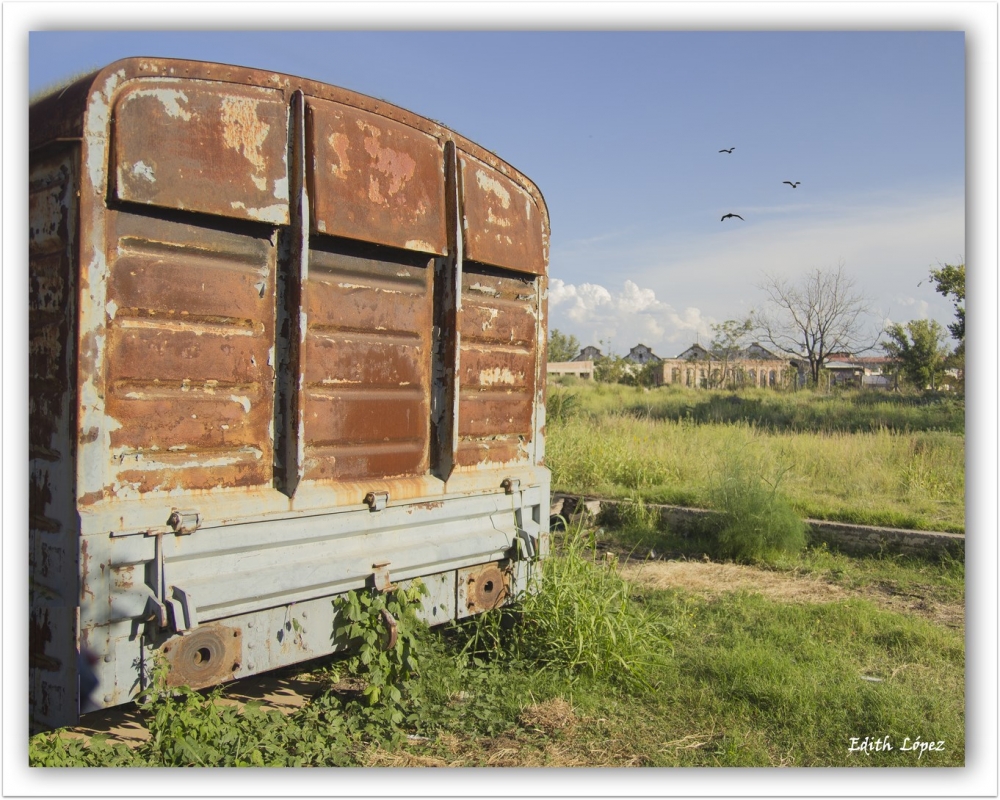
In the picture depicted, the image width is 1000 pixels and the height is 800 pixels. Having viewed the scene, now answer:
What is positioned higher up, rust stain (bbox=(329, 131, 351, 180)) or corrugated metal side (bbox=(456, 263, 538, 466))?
rust stain (bbox=(329, 131, 351, 180))

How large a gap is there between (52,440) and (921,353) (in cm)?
3004

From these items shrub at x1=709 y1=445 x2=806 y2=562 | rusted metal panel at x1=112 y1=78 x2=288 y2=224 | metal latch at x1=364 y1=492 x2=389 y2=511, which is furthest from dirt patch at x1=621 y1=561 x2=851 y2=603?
rusted metal panel at x1=112 y1=78 x2=288 y2=224

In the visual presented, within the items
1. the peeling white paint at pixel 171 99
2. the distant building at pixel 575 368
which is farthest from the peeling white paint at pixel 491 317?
the distant building at pixel 575 368

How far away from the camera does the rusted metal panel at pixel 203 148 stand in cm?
278

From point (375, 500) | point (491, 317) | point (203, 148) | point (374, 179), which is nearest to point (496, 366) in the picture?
→ point (491, 317)

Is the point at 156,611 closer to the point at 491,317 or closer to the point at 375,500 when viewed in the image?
the point at 375,500

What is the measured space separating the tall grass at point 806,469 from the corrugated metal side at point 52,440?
6.49 metres

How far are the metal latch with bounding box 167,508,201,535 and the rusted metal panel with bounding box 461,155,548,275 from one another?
181cm

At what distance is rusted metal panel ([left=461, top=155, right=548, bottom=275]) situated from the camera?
156 inches

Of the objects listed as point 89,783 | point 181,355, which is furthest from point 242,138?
point 89,783

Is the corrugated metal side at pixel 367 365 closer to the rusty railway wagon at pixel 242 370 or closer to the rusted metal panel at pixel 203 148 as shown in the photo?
the rusty railway wagon at pixel 242 370

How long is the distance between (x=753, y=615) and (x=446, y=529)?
2.46 meters

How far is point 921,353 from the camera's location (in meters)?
27.9

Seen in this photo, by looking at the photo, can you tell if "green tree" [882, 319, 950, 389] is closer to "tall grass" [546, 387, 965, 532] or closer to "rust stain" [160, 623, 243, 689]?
"tall grass" [546, 387, 965, 532]
